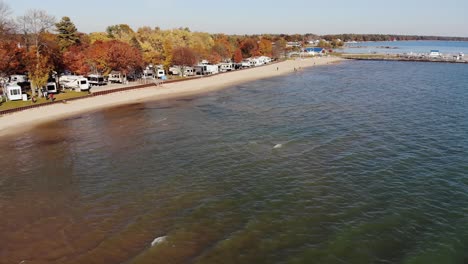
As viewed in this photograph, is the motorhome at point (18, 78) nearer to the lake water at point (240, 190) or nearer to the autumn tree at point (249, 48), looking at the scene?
the lake water at point (240, 190)

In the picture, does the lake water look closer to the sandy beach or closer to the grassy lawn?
the sandy beach

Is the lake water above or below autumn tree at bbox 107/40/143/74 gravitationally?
below

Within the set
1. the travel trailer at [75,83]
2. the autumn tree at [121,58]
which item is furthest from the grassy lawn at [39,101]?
the autumn tree at [121,58]

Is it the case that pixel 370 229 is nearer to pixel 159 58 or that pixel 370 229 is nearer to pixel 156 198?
pixel 156 198

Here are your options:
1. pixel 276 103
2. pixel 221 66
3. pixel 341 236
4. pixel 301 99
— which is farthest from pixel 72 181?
pixel 221 66

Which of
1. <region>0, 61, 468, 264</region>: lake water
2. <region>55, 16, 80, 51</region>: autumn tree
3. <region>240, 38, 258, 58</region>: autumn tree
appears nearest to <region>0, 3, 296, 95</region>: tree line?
<region>55, 16, 80, 51</region>: autumn tree
